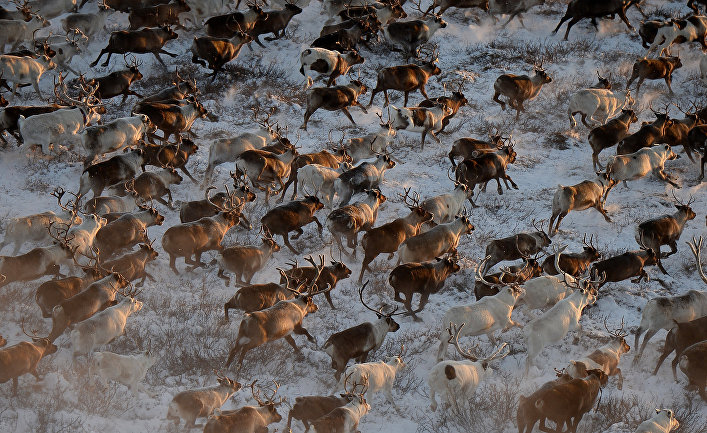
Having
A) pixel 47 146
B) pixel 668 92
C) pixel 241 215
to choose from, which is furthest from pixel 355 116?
pixel 668 92

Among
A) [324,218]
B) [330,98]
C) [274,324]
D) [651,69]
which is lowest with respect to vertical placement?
[324,218]

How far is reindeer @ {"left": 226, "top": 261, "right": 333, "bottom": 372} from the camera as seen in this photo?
1163 cm

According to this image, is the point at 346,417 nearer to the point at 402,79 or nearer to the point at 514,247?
the point at 514,247

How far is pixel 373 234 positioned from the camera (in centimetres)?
1410

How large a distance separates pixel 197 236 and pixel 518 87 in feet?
30.6

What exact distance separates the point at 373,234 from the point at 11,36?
12.3 metres

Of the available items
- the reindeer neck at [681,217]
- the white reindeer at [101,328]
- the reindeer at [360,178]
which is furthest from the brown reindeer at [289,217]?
the reindeer neck at [681,217]

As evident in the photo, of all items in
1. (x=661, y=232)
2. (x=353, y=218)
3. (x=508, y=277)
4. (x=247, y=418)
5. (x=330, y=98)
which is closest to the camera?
(x=247, y=418)

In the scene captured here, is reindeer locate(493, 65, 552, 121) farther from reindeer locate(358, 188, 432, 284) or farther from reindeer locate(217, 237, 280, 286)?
reindeer locate(217, 237, 280, 286)

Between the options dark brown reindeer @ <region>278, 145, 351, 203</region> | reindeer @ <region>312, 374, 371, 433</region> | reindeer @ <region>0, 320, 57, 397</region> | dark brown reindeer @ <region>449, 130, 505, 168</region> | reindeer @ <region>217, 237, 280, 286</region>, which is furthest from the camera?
dark brown reindeer @ <region>449, 130, 505, 168</region>

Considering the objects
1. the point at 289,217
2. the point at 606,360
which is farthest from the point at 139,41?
the point at 606,360

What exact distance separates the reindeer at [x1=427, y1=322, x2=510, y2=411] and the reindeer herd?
0.03m

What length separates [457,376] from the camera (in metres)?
11.2

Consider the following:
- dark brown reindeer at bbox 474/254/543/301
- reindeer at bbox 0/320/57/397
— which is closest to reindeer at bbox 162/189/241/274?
reindeer at bbox 0/320/57/397
